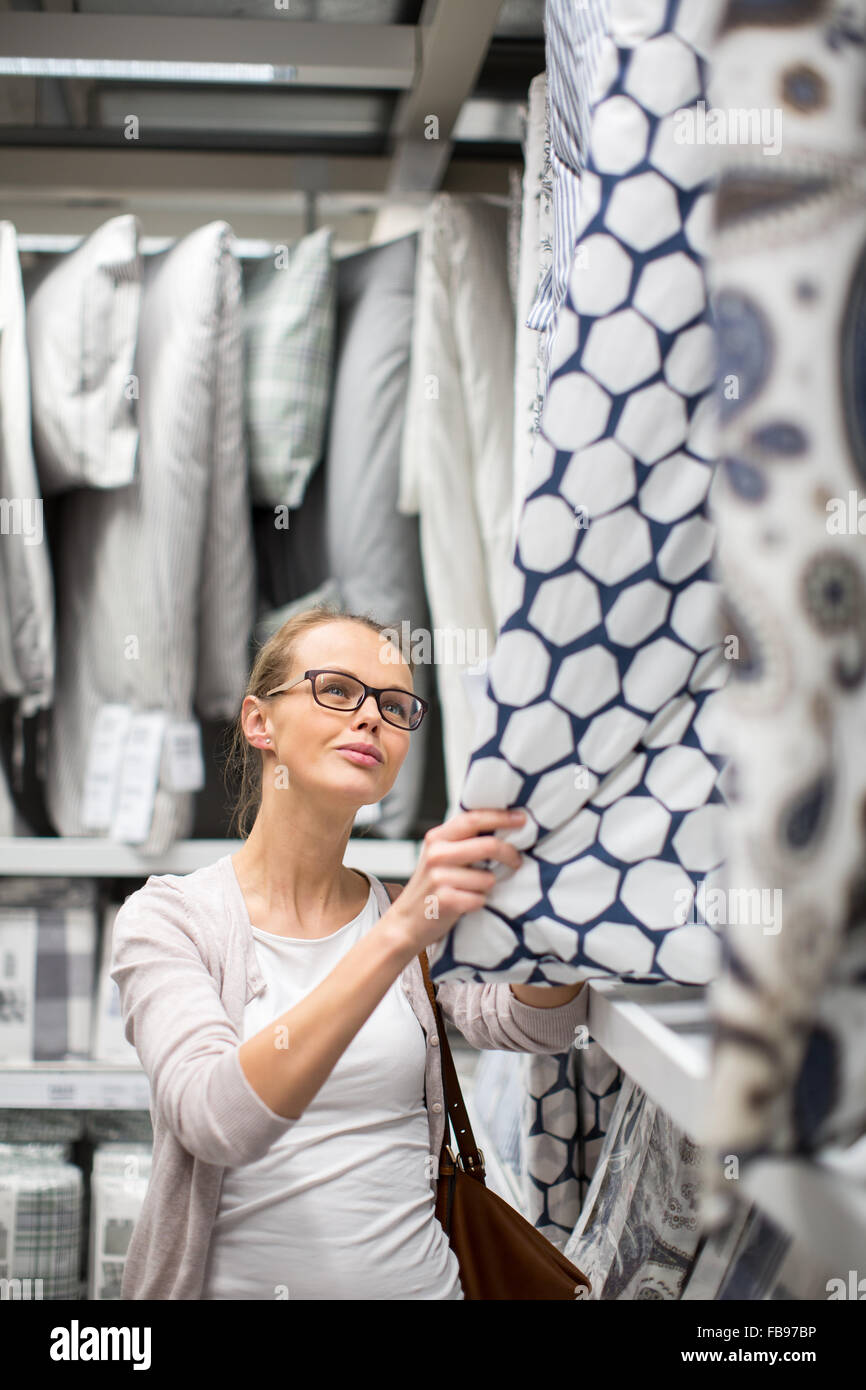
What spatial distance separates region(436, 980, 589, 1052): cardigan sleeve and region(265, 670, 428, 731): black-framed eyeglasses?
0.24 metres

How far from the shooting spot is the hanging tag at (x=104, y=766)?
4.42 feet

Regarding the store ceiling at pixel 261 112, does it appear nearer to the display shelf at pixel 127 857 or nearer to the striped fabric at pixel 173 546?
the striped fabric at pixel 173 546

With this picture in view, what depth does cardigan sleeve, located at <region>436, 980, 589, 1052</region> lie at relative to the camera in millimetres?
851

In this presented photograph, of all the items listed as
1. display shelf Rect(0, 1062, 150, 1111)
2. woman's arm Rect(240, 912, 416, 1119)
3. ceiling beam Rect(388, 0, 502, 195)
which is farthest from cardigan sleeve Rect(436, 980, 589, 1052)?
ceiling beam Rect(388, 0, 502, 195)

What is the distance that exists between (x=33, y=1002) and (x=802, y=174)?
55.2 inches

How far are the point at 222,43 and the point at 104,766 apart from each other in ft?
2.96

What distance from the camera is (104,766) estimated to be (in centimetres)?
137

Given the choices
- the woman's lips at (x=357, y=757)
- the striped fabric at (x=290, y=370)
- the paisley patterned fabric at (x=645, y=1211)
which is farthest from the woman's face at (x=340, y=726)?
the striped fabric at (x=290, y=370)

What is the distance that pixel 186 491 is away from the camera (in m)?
1.36

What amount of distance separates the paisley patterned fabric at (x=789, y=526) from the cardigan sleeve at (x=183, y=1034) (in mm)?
431

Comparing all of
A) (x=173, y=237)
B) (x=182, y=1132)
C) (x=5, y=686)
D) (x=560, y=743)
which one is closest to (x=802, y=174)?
(x=560, y=743)

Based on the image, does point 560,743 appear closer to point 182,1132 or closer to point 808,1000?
point 808,1000

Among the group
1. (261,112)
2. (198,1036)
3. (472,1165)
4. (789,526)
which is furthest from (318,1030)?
(261,112)

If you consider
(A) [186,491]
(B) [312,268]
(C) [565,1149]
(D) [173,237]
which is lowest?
(C) [565,1149]
